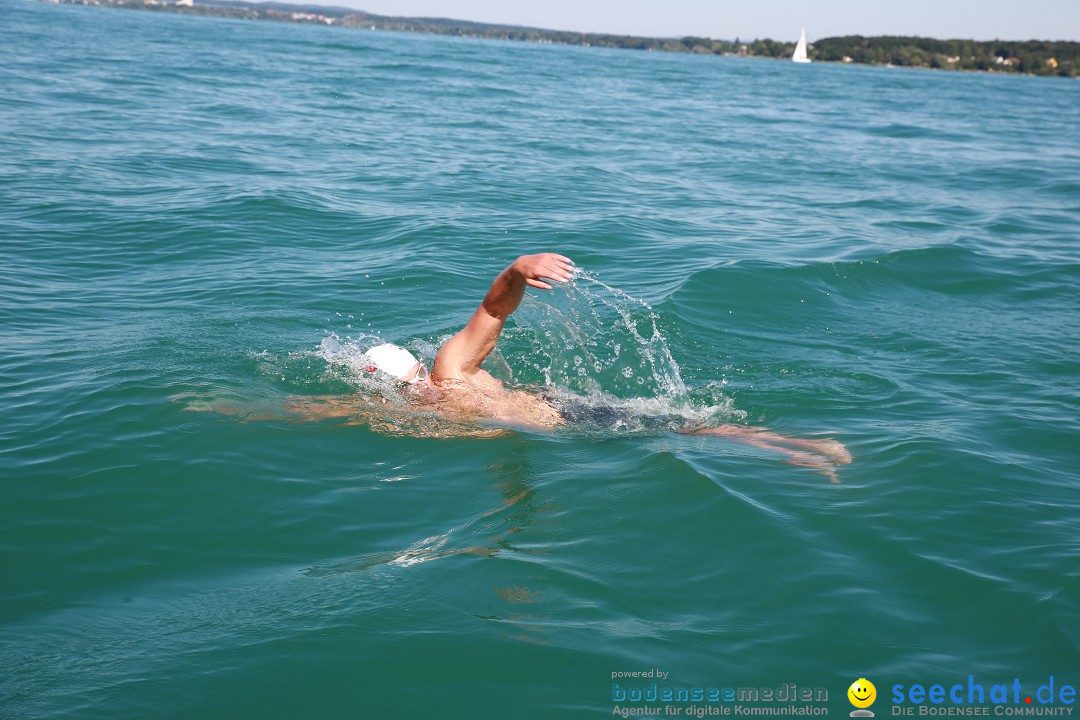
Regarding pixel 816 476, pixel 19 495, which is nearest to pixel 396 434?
pixel 19 495

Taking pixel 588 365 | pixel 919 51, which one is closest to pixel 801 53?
pixel 919 51

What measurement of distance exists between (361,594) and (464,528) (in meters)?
0.87

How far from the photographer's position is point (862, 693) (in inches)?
159

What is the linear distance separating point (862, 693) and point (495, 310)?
11.0ft

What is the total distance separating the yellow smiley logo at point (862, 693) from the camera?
3.98 meters

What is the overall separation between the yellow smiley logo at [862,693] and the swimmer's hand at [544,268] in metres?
2.83

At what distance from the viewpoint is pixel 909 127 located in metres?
29.4

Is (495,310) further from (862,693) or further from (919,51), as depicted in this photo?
(919,51)

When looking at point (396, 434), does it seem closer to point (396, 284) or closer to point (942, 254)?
point (396, 284)

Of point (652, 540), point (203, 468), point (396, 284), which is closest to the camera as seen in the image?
point (652, 540)

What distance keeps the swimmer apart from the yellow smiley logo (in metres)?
2.21

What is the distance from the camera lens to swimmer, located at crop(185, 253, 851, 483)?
6348 mm

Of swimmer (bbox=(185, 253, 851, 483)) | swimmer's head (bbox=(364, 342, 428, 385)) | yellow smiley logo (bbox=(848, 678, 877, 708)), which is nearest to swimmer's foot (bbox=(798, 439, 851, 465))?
swimmer (bbox=(185, 253, 851, 483))

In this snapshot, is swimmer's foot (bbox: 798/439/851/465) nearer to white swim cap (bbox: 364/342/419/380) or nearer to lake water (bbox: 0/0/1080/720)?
lake water (bbox: 0/0/1080/720)
